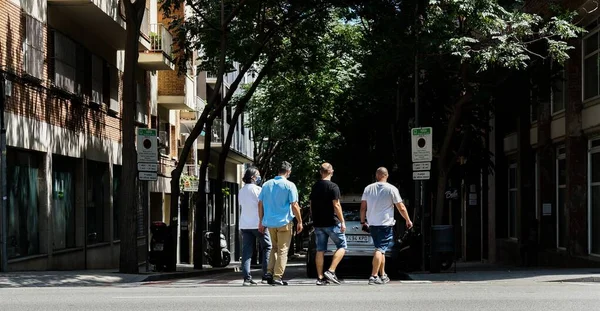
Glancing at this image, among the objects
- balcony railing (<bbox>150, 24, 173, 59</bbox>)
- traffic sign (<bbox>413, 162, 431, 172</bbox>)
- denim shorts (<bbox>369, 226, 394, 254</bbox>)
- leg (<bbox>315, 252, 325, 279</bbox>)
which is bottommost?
leg (<bbox>315, 252, 325, 279</bbox>)

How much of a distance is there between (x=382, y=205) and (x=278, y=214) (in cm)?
157

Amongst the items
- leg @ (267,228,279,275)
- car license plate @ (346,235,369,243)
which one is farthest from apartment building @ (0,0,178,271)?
leg @ (267,228,279,275)

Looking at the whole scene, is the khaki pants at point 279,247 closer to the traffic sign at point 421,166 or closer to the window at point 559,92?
the traffic sign at point 421,166

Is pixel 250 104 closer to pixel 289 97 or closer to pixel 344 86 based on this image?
pixel 289 97

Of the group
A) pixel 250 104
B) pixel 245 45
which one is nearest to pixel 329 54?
pixel 245 45

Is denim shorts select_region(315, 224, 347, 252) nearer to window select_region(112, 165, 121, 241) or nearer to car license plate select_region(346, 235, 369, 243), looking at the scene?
car license plate select_region(346, 235, 369, 243)

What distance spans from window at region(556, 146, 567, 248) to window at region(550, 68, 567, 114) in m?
1.06

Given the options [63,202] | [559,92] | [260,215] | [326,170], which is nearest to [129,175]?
[260,215]

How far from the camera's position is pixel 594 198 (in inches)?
953

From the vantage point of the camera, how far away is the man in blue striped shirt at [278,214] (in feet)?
52.2

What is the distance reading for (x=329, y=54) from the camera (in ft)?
115

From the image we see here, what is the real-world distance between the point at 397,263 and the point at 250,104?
82.8 feet

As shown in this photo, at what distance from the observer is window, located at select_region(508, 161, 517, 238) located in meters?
32.8

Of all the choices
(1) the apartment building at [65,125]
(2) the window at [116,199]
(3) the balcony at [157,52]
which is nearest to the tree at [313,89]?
(3) the balcony at [157,52]
